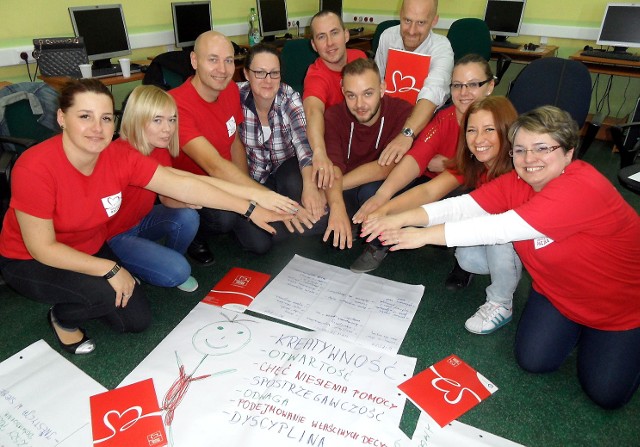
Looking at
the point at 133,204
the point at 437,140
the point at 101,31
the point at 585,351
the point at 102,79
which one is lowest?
the point at 585,351

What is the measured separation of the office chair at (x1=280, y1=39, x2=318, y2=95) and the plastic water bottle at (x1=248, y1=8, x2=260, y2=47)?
157cm

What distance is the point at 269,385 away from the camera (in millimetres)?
1450

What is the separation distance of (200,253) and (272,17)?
3.69 metres

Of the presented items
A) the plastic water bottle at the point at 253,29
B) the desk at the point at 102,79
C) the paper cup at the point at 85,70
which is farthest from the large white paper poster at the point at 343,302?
the plastic water bottle at the point at 253,29

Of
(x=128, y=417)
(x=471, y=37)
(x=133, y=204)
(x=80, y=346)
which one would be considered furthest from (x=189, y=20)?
(x=128, y=417)

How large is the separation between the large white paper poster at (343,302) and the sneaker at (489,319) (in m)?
0.25

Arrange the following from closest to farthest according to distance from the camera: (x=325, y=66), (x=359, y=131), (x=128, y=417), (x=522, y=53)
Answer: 1. (x=128, y=417)
2. (x=359, y=131)
3. (x=325, y=66)
4. (x=522, y=53)

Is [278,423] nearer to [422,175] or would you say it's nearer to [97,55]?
[422,175]

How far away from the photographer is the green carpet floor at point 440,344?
1.41 meters

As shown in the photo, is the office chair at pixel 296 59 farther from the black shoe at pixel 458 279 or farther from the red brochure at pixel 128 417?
the red brochure at pixel 128 417

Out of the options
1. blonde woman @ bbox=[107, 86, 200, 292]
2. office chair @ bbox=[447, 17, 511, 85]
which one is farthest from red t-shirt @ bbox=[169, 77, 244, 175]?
office chair @ bbox=[447, 17, 511, 85]

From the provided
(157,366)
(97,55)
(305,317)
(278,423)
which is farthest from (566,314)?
(97,55)

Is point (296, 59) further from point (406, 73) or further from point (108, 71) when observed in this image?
point (108, 71)

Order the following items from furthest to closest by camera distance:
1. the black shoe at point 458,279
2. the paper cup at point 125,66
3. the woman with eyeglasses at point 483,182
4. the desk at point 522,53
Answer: the desk at point 522,53 < the paper cup at point 125,66 < the black shoe at point 458,279 < the woman with eyeglasses at point 483,182
